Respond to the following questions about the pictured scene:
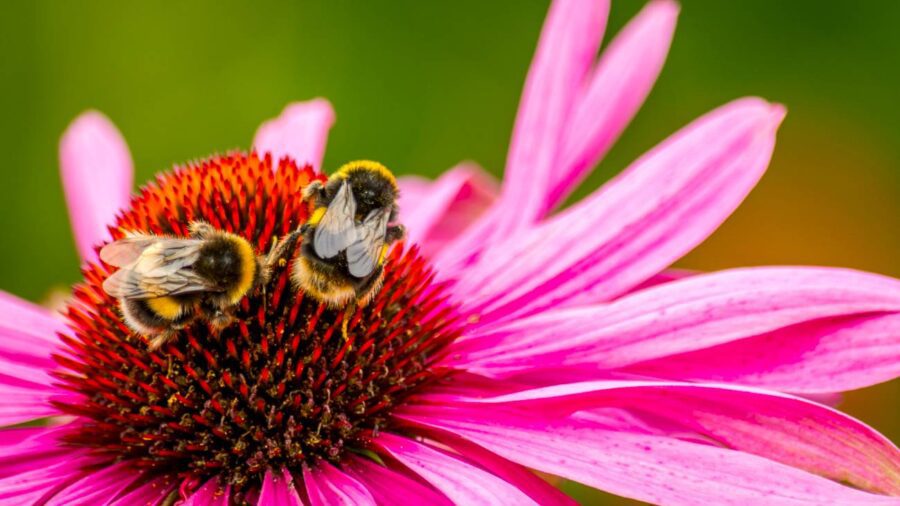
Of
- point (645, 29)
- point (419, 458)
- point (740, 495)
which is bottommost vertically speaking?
point (740, 495)

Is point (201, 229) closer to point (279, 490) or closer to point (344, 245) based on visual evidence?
point (344, 245)

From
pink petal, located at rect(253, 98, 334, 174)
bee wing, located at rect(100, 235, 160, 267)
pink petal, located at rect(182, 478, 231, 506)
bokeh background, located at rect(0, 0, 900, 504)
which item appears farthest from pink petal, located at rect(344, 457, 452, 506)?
bokeh background, located at rect(0, 0, 900, 504)

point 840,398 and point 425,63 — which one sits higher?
point 425,63

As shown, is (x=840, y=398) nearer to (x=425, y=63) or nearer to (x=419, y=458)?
(x=419, y=458)

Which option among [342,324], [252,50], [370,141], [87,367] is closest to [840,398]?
[342,324]

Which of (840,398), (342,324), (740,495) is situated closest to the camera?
(740,495)

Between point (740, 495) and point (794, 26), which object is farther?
point (794, 26)
